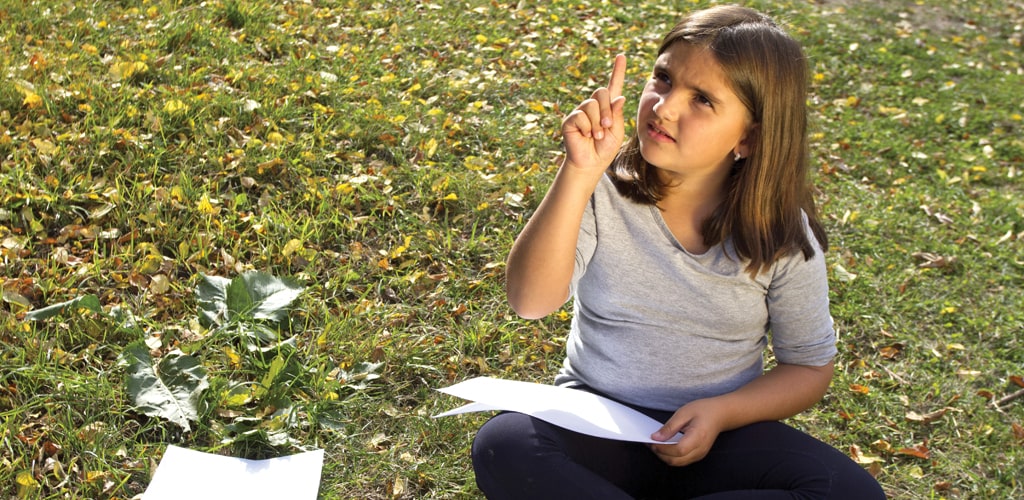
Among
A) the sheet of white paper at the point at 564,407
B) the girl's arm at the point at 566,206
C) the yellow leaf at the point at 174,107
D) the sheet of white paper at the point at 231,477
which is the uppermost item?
the girl's arm at the point at 566,206

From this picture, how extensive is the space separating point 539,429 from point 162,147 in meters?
1.98

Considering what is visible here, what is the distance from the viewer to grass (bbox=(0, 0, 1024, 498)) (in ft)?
8.18

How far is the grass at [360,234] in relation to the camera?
2492mm

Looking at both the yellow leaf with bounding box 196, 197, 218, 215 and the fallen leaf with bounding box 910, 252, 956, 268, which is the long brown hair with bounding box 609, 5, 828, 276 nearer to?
the yellow leaf with bounding box 196, 197, 218, 215

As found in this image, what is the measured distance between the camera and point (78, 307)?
8.60 feet

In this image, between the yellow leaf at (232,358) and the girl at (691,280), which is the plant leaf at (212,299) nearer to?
the yellow leaf at (232,358)

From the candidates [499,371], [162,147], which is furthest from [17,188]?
[499,371]

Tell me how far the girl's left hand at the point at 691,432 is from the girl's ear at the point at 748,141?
0.54 meters

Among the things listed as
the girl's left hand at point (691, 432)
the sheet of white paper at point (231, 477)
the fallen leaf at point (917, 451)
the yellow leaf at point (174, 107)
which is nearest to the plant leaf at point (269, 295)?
the sheet of white paper at point (231, 477)

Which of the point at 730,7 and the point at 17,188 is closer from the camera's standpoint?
the point at 730,7

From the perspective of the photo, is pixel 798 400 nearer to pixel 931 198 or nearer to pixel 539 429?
pixel 539 429

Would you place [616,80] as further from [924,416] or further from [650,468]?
[924,416]

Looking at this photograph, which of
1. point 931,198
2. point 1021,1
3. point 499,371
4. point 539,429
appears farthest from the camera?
point 1021,1

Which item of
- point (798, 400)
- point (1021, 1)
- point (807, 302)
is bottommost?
point (1021, 1)
